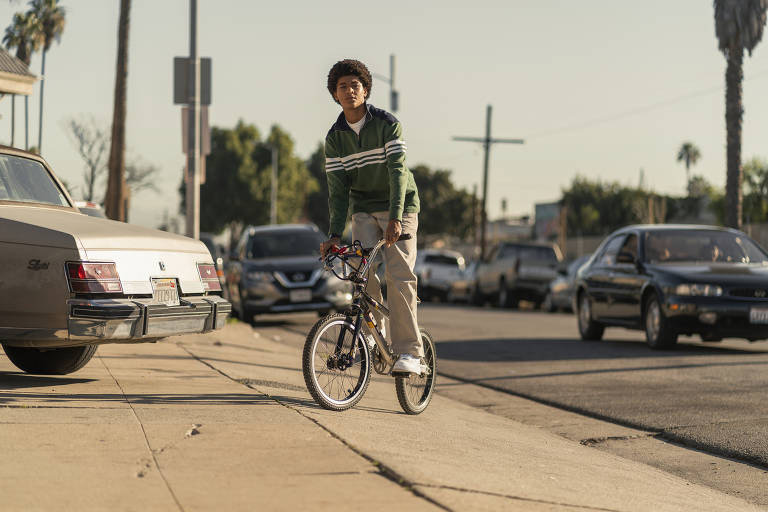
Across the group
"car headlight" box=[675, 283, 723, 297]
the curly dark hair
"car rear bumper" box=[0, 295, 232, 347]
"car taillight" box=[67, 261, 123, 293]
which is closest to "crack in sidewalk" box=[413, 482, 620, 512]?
"car rear bumper" box=[0, 295, 232, 347]

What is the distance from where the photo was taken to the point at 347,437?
18.5 feet

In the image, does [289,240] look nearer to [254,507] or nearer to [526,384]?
[526,384]

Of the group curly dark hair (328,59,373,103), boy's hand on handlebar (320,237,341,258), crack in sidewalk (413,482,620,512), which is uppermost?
curly dark hair (328,59,373,103)

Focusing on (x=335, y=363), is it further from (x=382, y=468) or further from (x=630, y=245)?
(x=630, y=245)

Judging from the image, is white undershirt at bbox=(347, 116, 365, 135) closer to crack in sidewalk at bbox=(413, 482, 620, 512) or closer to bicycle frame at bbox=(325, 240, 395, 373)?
bicycle frame at bbox=(325, 240, 395, 373)

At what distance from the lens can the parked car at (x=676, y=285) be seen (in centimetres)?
1276

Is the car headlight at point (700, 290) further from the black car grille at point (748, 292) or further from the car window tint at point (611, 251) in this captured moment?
the car window tint at point (611, 251)

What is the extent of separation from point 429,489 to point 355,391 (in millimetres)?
2222

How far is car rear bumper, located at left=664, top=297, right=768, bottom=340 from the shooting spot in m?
12.7

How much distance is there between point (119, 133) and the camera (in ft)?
A: 76.2

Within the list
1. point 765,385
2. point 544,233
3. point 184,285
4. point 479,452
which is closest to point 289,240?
point 765,385

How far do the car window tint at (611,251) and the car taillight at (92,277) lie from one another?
9.56 meters

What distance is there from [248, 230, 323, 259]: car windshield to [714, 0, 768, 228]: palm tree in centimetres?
1113

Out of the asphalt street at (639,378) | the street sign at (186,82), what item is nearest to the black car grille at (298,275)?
the asphalt street at (639,378)
